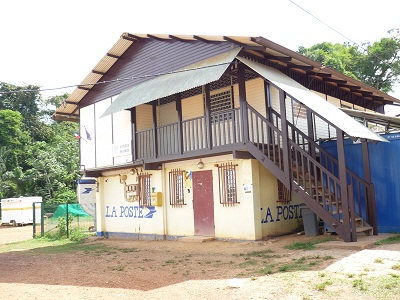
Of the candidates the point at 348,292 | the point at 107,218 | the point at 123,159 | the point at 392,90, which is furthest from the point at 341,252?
the point at 392,90

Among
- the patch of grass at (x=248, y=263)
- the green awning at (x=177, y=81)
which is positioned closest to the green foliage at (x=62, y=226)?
the green awning at (x=177, y=81)

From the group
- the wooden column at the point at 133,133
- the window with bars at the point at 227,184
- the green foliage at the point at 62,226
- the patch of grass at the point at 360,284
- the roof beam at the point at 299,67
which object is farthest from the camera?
the green foliage at the point at 62,226

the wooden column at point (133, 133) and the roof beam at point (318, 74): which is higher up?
the roof beam at point (318, 74)

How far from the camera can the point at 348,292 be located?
5.54 meters

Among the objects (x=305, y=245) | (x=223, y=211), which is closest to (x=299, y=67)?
(x=223, y=211)

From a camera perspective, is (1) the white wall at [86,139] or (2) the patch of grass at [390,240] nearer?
(2) the patch of grass at [390,240]

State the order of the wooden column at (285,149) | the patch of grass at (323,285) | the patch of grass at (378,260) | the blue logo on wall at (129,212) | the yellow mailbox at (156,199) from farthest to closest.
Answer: the blue logo on wall at (129,212)
the yellow mailbox at (156,199)
the wooden column at (285,149)
the patch of grass at (378,260)
the patch of grass at (323,285)

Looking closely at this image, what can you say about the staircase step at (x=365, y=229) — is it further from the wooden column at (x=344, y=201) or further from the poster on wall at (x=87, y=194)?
the poster on wall at (x=87, y=194)

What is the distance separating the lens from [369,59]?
111 ft

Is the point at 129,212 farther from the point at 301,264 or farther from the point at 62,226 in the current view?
the point at 301,264

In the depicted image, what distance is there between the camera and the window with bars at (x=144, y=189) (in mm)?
14523

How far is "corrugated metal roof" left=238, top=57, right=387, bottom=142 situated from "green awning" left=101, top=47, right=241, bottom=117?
71 cm

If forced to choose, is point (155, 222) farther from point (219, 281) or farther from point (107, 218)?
point (219, 281)

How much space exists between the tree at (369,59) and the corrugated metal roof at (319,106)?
22.2m
